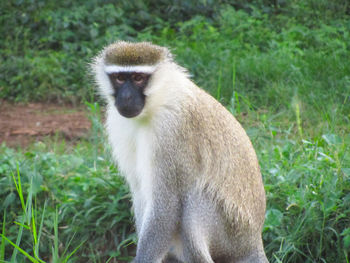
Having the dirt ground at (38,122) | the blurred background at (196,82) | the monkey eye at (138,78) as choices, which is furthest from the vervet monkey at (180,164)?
the dirt ground at (38,122)

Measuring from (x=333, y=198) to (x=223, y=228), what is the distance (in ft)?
2.92

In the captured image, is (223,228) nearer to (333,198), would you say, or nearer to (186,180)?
(186,180)

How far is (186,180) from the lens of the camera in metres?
3.49

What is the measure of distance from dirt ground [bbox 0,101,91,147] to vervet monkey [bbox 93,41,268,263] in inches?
103

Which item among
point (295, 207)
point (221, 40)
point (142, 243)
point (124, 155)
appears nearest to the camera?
point (142, 243)

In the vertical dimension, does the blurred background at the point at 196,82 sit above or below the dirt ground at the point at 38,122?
above

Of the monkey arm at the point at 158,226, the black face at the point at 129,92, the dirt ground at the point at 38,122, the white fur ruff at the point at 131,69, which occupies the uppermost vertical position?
the white fur ruff at the point at 131,69

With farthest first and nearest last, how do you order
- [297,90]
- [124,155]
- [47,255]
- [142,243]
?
[297,90] → [47,255] → [124,155] → [142,243]

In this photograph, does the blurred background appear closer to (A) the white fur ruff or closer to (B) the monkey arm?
(B) the monkey arm

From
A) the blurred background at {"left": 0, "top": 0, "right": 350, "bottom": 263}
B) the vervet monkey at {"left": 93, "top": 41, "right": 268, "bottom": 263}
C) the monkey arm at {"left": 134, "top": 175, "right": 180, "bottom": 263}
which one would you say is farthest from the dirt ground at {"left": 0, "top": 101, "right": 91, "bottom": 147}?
the monkey arm at {"left": 134, "top": 175, "right": 180, "bottom": 263}

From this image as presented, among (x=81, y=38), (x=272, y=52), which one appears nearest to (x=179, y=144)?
(x=272, y=52)

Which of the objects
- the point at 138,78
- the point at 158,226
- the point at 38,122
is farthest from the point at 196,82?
the point at 158,226

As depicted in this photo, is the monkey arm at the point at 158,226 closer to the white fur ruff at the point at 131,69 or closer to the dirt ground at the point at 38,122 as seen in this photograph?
the white fur ruff at the point at 131,69

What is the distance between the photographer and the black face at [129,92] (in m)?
3.42
